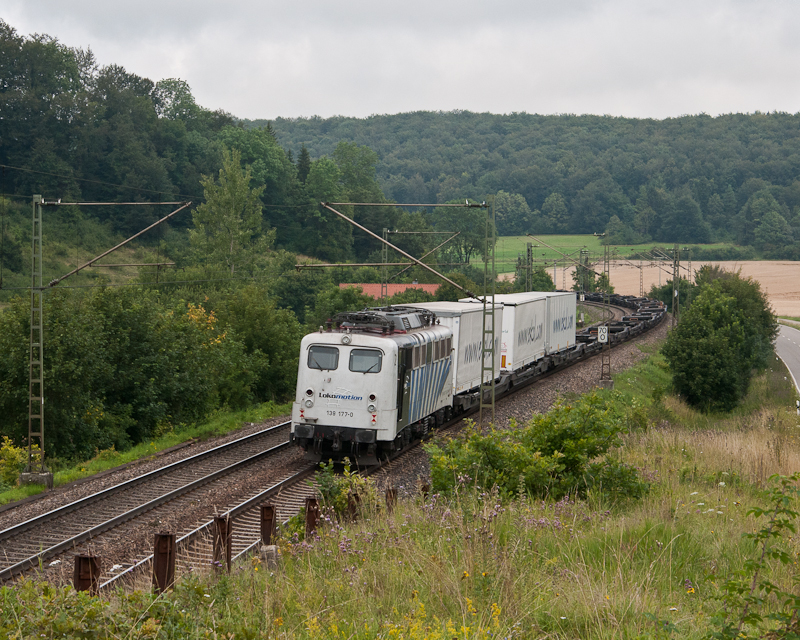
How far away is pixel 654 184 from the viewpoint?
15738 centimetres

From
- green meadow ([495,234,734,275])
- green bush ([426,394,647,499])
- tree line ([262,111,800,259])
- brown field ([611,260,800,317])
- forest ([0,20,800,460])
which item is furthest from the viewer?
tree line ([262,111,800,259])

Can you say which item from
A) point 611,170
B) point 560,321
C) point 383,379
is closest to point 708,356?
point 560,321

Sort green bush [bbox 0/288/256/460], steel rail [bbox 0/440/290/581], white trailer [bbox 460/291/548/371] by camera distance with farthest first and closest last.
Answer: white trailer [bbox 460/291/548/371]
green bush [bbox 0/288/256/460]
steel rail [bbox 0/440/290/581]

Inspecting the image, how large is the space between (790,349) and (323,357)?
67219 mm

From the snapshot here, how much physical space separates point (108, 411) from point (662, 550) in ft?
70.1

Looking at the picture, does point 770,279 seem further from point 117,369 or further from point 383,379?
point 383,379

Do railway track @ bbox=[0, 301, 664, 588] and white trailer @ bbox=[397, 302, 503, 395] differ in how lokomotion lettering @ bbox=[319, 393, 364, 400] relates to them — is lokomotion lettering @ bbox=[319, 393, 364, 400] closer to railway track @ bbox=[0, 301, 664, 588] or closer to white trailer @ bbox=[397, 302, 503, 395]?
railway track @ bbox=[0, 301, 664, 588]

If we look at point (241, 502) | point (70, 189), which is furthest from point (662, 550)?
point (70, 189)

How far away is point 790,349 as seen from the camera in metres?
73.3

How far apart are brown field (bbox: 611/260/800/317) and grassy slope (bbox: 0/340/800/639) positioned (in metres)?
98.1

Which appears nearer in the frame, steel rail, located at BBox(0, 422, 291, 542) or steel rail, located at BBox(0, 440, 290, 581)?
steel rail, located at BBox(0, 440, 290, 581)

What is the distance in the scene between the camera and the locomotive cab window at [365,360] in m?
17.2

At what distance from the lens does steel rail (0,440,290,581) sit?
1103cm

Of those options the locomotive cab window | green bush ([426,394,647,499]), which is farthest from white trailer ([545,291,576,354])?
green bush ([426,394,647,499])
